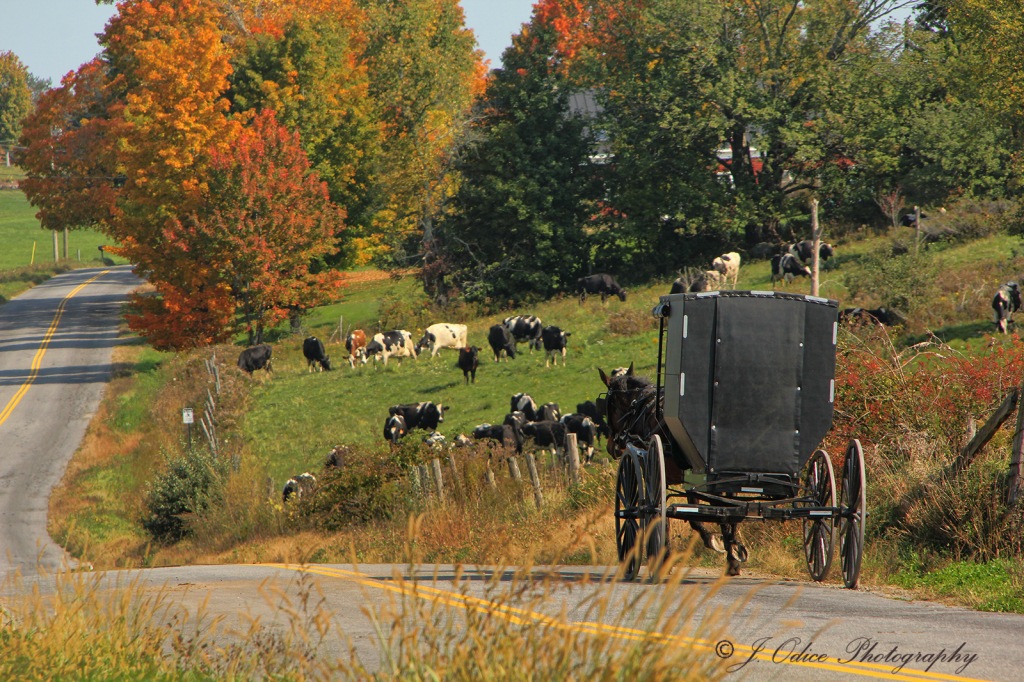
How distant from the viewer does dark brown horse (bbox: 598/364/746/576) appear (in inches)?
399

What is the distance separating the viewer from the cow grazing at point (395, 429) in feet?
86.3

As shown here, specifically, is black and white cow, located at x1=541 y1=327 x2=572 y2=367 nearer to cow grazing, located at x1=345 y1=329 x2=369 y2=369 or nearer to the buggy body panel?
cow grazing, located at x1=345 y1=329 x2=369 y2=369

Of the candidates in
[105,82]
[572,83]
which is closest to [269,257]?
[572,83]

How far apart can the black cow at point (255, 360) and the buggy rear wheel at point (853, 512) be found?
34.7 metres

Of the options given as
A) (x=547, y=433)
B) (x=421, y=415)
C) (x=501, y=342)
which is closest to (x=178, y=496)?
(x=421, y=415)

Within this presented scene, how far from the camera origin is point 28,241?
104125mm

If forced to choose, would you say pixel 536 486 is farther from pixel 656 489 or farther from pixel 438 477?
pixel 656 489

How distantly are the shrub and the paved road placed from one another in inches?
108

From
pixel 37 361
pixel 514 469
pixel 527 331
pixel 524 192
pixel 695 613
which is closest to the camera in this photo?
pixel 695 613

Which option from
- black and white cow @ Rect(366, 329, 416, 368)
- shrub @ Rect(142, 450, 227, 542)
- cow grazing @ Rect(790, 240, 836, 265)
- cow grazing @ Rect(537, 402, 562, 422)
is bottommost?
shrub @ Rect(142, 450, 227, 542)

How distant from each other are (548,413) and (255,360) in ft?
68.0

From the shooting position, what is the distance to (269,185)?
46312 mm

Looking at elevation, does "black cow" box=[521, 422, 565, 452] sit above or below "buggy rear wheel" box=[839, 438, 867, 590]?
below

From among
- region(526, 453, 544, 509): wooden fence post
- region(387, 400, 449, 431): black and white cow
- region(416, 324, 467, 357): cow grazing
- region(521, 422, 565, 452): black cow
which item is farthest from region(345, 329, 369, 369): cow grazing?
region(526, 453, 544, 509): wooden fence post
